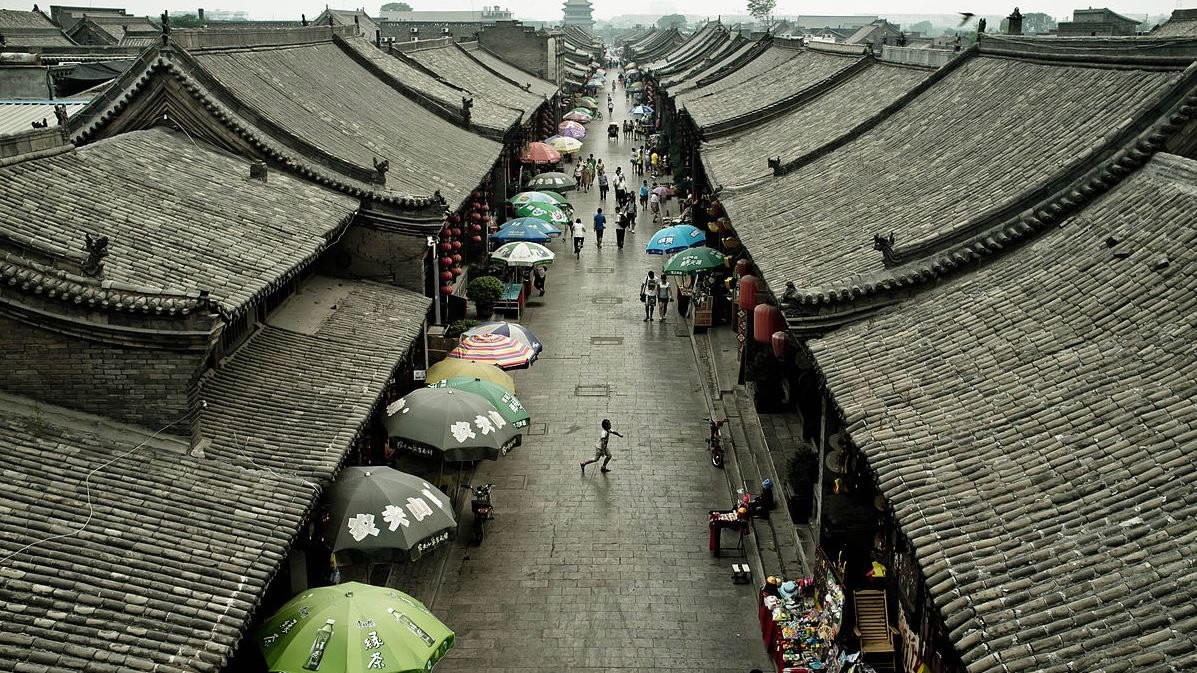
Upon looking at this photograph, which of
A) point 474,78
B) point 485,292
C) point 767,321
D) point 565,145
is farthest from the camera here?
point 565,145

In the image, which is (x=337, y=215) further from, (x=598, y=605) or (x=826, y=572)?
(x=826, y=572)

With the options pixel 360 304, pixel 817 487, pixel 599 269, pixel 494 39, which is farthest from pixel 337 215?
pixel 494 39

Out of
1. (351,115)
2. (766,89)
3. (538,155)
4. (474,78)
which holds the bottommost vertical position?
(351,115)

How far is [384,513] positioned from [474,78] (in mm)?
44190

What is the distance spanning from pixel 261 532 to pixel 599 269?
31.9m

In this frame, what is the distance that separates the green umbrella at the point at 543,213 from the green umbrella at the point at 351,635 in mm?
28363

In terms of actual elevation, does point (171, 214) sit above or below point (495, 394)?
above

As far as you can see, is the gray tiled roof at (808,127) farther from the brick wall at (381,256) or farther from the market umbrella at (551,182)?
the market umbrella at (551,182)

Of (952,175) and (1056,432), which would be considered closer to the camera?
(1056,432)

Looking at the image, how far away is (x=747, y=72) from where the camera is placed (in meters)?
56.9

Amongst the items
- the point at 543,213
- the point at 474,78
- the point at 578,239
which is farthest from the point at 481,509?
the point at 474,78

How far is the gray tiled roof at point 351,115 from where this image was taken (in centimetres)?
2711

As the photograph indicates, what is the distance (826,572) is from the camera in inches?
690

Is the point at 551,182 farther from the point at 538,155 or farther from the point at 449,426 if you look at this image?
the point at 449,426
